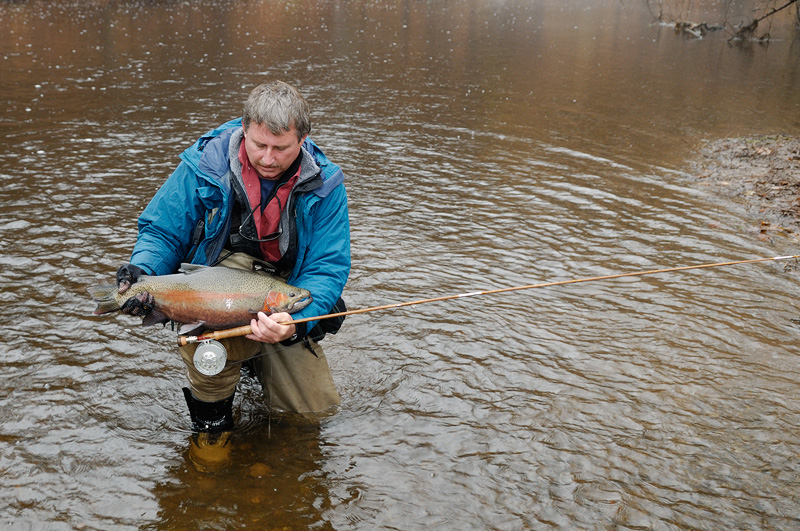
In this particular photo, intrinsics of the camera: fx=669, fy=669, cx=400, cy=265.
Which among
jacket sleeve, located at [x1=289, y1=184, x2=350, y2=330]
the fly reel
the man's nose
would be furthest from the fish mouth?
the man's nose

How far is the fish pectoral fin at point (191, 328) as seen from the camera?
4.12 m

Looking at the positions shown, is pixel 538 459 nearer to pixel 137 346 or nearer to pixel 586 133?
pixel 137 346

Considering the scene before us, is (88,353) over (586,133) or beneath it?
beneath

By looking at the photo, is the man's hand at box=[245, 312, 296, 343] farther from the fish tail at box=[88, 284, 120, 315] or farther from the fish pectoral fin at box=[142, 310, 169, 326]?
the fish tail at box=[88, 284, 120, 315]

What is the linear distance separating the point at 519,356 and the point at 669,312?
1953mm

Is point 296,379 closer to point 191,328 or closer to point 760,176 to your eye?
point 191,328

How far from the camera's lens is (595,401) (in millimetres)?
5543

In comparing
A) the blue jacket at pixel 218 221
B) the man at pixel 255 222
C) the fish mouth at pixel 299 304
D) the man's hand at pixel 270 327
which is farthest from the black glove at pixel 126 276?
the fish mouth at pixel 299 304

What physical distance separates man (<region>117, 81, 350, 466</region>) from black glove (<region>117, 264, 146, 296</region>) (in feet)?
0.03

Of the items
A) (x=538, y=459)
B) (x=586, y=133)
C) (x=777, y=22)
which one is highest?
(x=777, y=22)

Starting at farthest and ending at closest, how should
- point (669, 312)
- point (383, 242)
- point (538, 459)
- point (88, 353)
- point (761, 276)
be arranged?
point (383, 242), point (761, 276), point (669, 312), point (88, 353), point (538, 459)

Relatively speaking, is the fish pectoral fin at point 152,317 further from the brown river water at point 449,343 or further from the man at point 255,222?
the brown river water at point 449,343

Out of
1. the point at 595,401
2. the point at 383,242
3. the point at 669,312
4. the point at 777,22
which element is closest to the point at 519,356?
the point at 595,401

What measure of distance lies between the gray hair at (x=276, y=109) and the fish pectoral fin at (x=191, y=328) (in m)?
1.26
